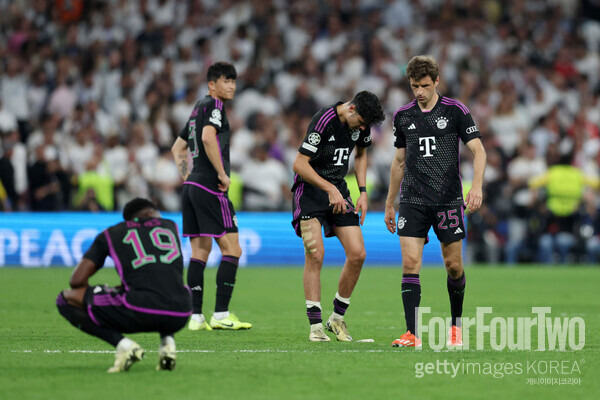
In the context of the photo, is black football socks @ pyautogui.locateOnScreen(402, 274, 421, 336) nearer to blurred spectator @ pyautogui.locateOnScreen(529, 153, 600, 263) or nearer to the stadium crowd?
the stadium crowd

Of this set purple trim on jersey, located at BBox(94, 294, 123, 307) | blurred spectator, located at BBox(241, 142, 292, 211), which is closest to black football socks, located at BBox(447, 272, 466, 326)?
purple trim on jersey, located at BBox(94, 294, 123, 307)

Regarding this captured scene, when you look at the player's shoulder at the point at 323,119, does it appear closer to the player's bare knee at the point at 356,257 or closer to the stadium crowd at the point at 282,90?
the player's bare knee at the point at 356,257

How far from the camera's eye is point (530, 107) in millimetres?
24094

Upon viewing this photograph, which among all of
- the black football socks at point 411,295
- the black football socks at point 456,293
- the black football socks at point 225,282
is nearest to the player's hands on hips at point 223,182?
the black football socks at point 225,282

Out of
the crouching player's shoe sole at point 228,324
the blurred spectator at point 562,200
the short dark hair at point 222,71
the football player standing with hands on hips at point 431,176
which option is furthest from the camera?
the blurred spectator at point 562,200

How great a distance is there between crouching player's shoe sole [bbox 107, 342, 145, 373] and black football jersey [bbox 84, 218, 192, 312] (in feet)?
1.01

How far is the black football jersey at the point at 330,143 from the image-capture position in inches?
351

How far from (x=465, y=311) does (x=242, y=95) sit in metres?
12.2

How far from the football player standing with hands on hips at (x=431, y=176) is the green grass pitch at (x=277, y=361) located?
718 mm

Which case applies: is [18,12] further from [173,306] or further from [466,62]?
[173,306]

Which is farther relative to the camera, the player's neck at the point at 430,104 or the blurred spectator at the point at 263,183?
the blurred spectator at the point at 263,183

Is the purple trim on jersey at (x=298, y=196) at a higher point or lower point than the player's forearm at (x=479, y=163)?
lower

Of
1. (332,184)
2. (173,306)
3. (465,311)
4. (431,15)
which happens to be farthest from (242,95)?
(173,306)

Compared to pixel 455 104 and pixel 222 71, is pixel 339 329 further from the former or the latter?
pixel 222 71
